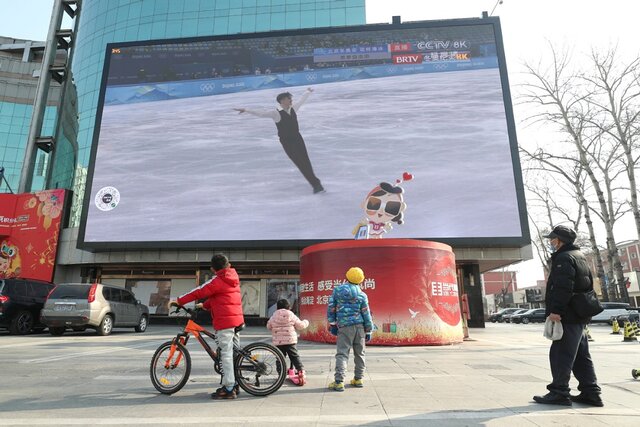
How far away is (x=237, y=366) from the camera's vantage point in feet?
16.5

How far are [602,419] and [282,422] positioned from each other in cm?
310

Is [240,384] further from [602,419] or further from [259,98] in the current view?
[259,98]

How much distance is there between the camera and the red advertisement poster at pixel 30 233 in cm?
2452

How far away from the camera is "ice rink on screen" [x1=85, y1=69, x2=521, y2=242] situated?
21.7m

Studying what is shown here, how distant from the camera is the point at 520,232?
68.8 ft

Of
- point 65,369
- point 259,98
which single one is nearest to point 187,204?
point 259,98

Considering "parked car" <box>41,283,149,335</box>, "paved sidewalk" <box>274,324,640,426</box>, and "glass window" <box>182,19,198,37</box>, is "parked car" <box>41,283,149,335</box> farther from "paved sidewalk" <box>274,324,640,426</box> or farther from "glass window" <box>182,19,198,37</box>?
"glass window" <box>182,19,198,37</box>

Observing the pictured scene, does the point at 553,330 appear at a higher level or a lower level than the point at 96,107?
lower

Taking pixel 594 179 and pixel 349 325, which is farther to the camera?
pixel 594 179

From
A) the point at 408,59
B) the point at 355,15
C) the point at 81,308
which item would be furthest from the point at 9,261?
the point at 355,15

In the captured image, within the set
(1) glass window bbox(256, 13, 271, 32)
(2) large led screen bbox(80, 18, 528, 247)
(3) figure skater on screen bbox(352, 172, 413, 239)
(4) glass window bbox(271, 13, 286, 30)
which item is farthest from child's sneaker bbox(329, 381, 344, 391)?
(1) glass window bbox(256, 13, 271, 32)

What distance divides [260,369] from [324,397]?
858mm

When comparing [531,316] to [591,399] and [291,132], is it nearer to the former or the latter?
[291,132]

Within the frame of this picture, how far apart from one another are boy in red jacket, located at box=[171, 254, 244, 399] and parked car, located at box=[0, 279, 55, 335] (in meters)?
12.3
